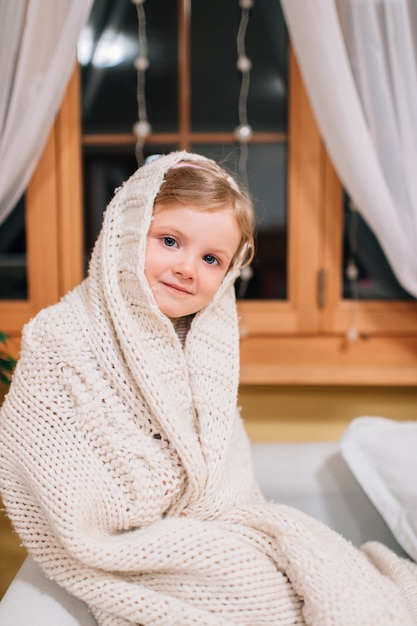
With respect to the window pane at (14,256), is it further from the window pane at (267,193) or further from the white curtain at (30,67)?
the window pane at (267,193)

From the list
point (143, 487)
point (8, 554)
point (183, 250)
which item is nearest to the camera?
point (143, 487)

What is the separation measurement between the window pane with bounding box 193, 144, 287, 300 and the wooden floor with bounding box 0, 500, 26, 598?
1.13m

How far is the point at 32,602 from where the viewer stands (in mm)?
966

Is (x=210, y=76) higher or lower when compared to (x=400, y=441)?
higher

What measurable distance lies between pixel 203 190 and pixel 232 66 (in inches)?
35.0

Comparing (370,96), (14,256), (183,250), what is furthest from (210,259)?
(14,256)

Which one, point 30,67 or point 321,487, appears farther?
point 30,67

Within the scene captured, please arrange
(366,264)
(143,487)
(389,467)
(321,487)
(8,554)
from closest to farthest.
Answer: (143,487) → (389,467) → (321,487) → (8,554) → (366,264)

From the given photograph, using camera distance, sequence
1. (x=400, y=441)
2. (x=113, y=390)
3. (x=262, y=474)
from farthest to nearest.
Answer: (x=262, y=474) < (x=400, y=441) < (x=113, y=390)

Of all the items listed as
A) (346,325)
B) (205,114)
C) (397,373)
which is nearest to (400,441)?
(397,373)

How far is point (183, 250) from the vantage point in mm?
1118

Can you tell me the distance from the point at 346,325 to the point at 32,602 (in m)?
1.24

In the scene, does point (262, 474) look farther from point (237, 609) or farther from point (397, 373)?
point (237, 609)

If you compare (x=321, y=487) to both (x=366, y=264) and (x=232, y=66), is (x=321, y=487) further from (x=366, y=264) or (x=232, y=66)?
(x=232, y=66)
